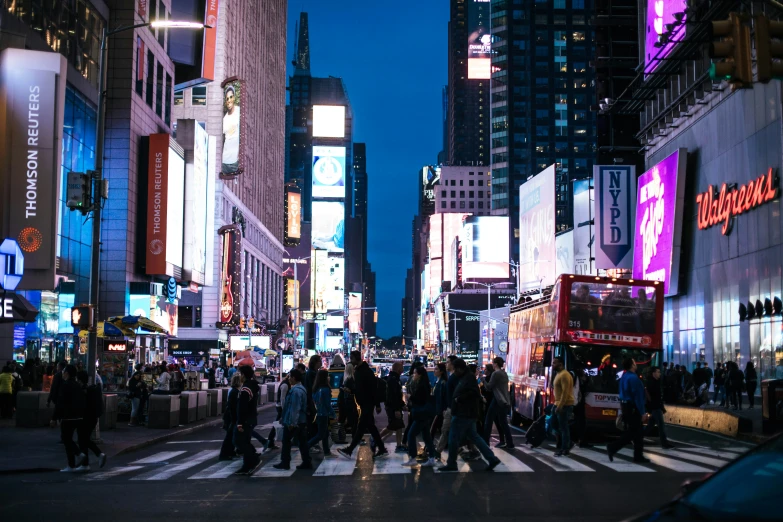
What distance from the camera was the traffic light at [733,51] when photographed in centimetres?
1294

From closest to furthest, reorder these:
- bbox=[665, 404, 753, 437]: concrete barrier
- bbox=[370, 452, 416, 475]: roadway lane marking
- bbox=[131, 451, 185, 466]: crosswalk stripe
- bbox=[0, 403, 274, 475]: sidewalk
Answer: bbox=[370, 452, 416, 475]: roadway lane marking, bbox=[0, 403, 274, 475]: sidewalk, bbox=[131, 451, 185, 466]: crosswalk stripe, bbox=[665, 404, 753, 437]: concrete barrier

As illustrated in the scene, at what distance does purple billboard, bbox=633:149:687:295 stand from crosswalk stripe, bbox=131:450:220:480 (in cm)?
3199

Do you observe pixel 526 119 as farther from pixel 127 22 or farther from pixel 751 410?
pixel 751 410

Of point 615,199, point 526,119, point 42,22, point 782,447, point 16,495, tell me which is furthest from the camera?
point 526,119

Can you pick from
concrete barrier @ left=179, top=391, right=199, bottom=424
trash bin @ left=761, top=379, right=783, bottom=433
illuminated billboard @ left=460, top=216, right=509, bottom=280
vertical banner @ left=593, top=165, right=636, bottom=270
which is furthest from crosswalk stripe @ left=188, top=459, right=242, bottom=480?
illuminated billboard @ left=460, top=216, right=509, bottom=280

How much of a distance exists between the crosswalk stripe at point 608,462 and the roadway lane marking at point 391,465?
361cm

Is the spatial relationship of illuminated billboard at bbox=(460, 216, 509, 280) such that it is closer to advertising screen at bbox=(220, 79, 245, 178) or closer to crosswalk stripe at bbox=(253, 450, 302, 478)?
advertising screen at bbox=(220, 79, 245, 178)

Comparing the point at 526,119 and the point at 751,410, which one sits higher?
the point at 526,119

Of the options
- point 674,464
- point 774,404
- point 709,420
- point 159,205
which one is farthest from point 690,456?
point 159,205

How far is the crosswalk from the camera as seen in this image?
15.9 metres

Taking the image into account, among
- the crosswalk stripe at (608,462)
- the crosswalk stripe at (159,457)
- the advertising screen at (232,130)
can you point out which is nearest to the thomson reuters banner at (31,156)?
the crosswalk stripe at (159,457)

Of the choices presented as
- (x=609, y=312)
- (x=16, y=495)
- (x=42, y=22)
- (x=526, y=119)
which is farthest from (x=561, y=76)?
(x=16, y=495)

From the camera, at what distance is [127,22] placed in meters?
55.2

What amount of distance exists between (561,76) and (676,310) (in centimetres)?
12083
